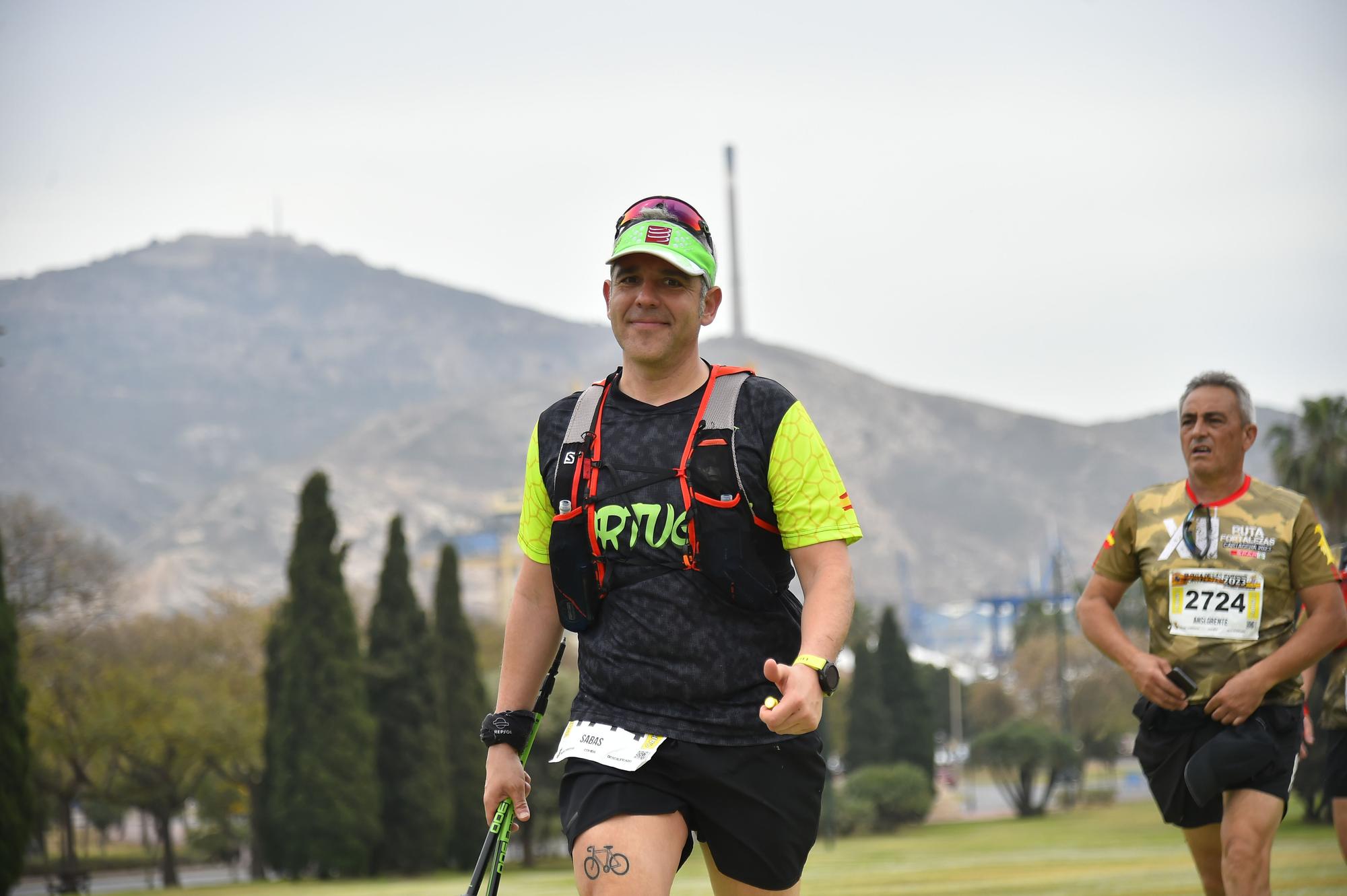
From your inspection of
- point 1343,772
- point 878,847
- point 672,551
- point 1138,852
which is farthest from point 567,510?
point 878,847

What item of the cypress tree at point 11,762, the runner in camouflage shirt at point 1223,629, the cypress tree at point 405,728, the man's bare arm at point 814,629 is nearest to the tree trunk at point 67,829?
the cypress tree at point 405,728

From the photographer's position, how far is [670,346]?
12.9 feet

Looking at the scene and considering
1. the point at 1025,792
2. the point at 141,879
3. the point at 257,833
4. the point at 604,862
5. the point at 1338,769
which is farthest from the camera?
the point at 141,879

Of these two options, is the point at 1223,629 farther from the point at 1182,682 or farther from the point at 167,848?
the point at 167,848

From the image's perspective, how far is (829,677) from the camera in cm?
358

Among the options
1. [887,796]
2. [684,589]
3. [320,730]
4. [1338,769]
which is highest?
[684,589]

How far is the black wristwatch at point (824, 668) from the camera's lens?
3.54m

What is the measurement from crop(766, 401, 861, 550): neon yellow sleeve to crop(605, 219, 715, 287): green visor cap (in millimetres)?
464

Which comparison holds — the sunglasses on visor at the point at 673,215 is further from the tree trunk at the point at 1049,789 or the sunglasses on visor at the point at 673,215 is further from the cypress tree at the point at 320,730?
the tree trunk at the point at 1049,789

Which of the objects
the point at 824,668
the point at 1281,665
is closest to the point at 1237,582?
the point at 1281,665

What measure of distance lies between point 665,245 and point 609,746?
1.26m

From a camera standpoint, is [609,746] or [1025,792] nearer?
[609,746]

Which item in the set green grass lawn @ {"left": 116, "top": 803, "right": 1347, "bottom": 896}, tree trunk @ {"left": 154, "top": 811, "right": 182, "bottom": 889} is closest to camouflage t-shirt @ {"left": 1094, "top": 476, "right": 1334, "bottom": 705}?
green grass lawn @ {"left": 116, "top": 803, "right": 1347, "bottom": 896}

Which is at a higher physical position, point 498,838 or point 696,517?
point 696,517
